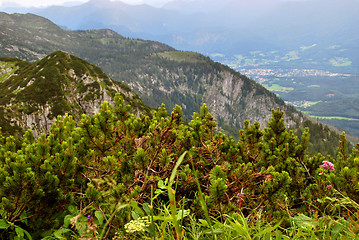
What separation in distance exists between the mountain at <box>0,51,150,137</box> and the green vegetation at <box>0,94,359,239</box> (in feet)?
162

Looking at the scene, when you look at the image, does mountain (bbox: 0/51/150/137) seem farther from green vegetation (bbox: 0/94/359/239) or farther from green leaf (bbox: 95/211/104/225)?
green leaf (bbox: 95/211/104/225)

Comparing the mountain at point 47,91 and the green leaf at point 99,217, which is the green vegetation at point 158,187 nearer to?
the green leaf at point 99,217

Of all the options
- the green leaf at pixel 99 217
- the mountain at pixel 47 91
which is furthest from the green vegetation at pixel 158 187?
the mountain at pixel 47 91

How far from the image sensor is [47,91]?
2527 inches

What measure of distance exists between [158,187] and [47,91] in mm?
72454

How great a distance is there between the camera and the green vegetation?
8.45 feet

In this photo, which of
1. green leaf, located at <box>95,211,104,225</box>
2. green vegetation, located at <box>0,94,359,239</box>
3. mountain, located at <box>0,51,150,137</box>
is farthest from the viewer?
mountain, located at <box>0,51,150,137</box>

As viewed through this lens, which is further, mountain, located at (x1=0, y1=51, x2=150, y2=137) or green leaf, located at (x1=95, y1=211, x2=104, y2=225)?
mountain, located at (x1=0, y1=51, x2=150, y2=137)

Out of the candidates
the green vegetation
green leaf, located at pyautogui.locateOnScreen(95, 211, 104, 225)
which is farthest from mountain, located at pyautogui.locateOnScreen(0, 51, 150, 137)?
green leaf, located at pyautogui.locateOnScreen(95, 211, 104, 225)

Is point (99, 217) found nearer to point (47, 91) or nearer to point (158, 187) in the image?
point (158, 187)

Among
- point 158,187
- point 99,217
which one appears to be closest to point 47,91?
point 158,187

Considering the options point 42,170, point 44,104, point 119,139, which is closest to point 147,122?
point 119,139

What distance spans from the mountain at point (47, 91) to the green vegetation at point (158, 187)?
162 feet

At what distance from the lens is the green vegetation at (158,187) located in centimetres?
258
